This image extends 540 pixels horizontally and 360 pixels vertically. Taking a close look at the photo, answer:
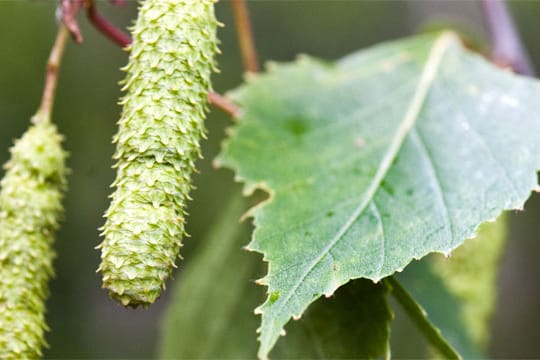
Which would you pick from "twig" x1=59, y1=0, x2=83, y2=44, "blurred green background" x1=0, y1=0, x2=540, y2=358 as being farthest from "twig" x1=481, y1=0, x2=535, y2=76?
"blurred green background" x1=0, y1=0, x2=540, y2=358

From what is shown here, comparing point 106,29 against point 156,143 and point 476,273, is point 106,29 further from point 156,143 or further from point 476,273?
point 476,273

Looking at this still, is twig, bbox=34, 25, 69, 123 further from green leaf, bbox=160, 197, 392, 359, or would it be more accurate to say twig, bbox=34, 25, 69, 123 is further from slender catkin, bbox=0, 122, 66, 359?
green leaf, bbox=160, 197, 392, 359

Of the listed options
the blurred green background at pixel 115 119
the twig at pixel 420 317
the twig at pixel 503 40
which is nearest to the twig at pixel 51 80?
the twig at pixel 420 317

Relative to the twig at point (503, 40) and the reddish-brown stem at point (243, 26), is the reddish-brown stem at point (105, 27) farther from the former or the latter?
the twig at point (503, 40)

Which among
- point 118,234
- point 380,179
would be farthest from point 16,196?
point 380,179

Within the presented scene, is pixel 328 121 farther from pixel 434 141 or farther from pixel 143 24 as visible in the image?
pixel 143 24

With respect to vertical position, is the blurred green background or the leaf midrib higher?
the leaf midrib
